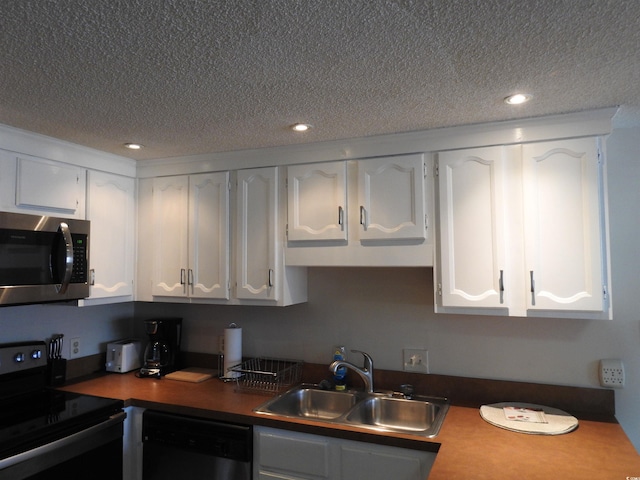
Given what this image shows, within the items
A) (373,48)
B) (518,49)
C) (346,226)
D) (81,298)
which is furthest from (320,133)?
(81,298)

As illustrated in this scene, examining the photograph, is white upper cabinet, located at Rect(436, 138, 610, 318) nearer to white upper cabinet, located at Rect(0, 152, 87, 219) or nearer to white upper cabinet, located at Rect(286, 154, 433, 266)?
white upper cabinet, located at Rect(286, 154, 433, 266)

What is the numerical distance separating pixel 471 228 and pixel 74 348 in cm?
237

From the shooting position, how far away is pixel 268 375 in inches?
97.6

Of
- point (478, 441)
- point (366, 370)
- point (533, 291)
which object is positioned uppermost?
point (533, 291)

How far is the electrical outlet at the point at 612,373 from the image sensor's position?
1.95 metres

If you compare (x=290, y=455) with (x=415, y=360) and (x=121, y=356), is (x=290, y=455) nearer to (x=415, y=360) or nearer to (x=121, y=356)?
(x=415, y=360)

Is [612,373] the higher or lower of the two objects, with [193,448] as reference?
higher

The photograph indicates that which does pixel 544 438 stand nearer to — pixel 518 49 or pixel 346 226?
pixel 346 226

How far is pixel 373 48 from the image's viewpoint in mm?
1271

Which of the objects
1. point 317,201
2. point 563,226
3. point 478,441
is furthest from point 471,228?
point 478,441

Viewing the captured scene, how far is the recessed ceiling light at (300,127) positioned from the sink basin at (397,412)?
1.36 meters

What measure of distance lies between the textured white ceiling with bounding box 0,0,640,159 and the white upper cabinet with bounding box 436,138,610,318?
0.67 feet

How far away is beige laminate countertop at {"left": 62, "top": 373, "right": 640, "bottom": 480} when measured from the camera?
4.80 feet

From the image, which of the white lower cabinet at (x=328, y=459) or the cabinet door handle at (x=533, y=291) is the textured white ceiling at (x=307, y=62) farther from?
the white lower cabinet at (x=328, y=459)
